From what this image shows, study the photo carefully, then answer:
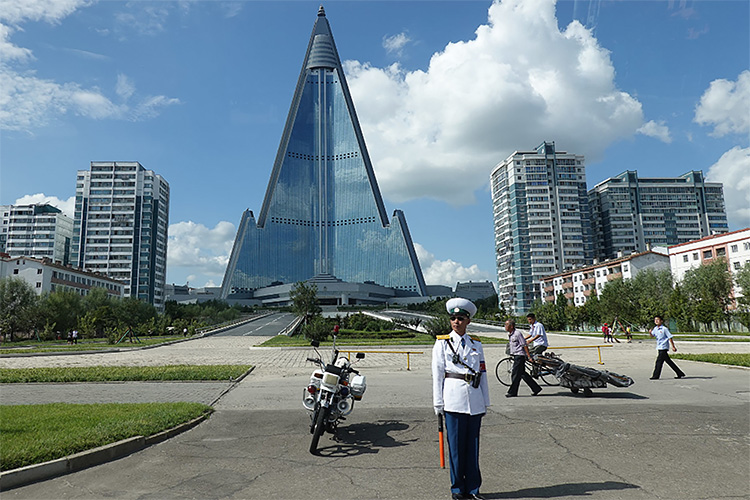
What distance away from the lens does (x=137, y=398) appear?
9852mm

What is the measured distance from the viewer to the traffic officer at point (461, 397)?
14.8 ft

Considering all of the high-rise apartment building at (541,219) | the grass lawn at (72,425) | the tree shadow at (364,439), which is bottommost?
the tree shadow at (364,439)

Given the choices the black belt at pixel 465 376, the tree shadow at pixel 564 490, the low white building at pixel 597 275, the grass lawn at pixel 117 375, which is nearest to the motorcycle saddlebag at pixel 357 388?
the black belt at pixel 465 376

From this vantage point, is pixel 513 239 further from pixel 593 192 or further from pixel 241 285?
pixel 241 285

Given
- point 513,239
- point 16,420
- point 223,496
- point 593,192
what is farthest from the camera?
point 593,192

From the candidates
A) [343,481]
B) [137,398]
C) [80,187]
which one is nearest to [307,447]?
[343,481]

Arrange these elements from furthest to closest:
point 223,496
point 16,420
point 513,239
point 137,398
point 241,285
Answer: point 241,285
point 513,239
point 137,398
point 16,420
point 223,496

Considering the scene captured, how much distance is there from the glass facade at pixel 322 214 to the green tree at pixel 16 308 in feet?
306

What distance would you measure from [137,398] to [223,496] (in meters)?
6.42

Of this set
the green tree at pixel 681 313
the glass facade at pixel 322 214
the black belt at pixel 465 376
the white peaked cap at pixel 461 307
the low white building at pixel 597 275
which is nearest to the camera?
the black belt at pixel 465 376

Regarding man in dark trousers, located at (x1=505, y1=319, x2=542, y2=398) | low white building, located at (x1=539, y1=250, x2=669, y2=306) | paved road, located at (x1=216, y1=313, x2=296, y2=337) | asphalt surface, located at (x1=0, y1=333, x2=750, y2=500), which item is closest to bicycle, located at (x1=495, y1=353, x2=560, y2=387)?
man in dark trousers, located at (x1=505, y1=319, x2=542, y2=398)

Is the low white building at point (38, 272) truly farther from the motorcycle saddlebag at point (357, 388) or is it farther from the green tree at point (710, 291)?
the green tree at point (710, 291)

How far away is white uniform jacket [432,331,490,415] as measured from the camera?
4.74 meters

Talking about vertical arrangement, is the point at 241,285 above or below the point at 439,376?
above
